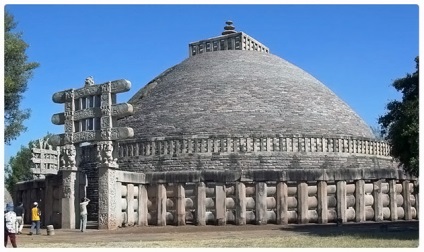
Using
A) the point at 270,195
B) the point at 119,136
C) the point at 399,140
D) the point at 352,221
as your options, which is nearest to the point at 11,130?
the point at 119,136

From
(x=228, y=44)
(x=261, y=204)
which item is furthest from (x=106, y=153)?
(x=228, y=44)

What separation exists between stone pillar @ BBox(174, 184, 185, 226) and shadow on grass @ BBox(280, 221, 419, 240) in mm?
3028

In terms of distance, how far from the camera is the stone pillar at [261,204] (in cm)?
1769

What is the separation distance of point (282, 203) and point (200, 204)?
7.39 feet

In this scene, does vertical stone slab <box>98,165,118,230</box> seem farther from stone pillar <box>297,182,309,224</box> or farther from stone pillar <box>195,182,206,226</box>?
stone pillar <box>297,182,309,224</box>

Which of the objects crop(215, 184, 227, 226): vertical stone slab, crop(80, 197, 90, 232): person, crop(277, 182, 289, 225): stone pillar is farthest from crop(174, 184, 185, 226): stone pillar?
crop(277, 182, 289, 225): stone pillar

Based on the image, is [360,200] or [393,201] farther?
[393,201]

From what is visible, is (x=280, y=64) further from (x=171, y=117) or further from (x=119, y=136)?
(x=119, y=136)

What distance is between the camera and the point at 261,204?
701 inches

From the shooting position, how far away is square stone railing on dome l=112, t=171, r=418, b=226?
1777 cm

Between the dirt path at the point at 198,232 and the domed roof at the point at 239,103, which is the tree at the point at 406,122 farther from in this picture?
the domed roof at the point at 239,103

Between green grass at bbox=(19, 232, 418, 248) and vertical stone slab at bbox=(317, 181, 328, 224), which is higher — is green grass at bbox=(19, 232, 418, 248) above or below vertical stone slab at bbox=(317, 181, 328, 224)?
below

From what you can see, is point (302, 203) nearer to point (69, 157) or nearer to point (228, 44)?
point (69, 157)

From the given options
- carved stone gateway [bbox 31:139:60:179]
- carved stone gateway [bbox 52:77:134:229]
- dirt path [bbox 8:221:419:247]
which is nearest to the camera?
dirt path [bbox 8:221:419:247]
